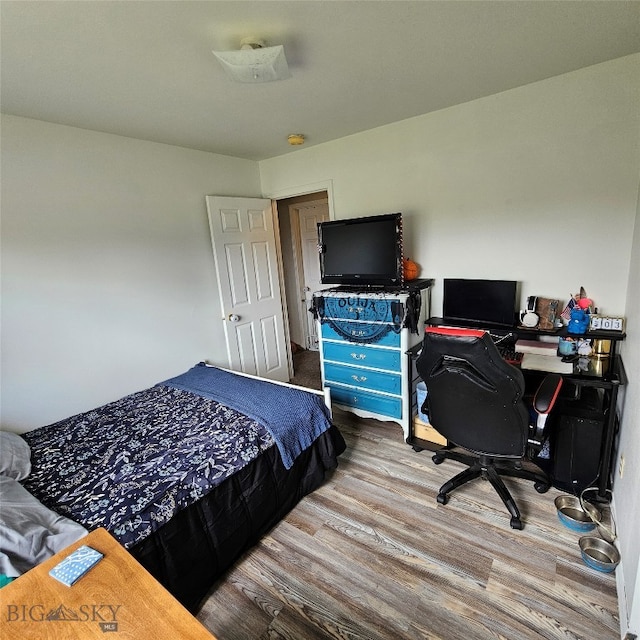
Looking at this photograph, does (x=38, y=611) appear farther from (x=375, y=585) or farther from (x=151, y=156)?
(x=151, y=156)

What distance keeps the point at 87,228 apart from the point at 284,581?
2.51 metres

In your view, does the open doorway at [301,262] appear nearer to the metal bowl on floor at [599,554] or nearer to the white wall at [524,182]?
the white wall at [524,182]

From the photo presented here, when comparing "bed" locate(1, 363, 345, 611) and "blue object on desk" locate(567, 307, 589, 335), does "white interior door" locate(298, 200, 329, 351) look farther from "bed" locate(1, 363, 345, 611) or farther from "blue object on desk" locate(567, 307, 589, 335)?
"blue object on desk" locate(567, 307, 589, 335)

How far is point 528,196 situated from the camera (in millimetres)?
2297

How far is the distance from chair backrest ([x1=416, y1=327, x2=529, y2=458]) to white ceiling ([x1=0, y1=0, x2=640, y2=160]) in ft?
4.58

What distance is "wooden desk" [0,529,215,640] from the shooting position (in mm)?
791

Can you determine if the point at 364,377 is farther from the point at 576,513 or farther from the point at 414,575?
the point at 576,513

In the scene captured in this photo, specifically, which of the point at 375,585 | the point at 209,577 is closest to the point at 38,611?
the point at 209,577

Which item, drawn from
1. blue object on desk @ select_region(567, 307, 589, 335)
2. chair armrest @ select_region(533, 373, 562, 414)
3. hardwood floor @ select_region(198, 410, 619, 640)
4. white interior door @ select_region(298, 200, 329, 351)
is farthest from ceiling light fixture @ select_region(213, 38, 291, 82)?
white interior door @ select_region(298, 200, 329, 351)

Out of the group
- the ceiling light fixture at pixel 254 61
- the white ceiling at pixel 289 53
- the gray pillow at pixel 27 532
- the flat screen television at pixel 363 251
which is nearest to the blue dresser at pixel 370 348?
the flat screen television at pixel 363 251

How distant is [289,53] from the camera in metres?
1.66

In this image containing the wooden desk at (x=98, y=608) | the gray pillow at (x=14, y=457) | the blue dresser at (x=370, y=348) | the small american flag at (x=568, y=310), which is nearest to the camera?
the wooden desk at (x=98, y=608)

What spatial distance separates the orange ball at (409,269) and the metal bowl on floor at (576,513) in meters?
1.72

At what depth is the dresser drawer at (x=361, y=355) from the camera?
2.59 meters
